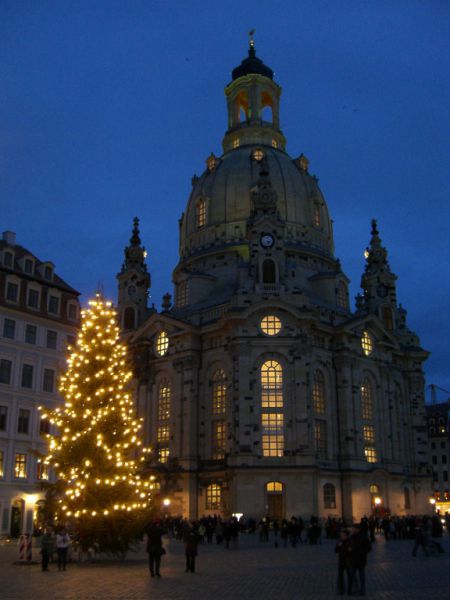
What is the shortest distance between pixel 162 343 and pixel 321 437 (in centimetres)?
2003

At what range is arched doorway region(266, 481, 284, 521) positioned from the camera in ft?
212

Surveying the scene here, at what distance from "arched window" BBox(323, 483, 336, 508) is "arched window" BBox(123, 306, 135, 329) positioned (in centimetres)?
2994

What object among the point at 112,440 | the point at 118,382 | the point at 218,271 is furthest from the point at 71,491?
the point at 218,271

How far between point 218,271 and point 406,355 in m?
25.2

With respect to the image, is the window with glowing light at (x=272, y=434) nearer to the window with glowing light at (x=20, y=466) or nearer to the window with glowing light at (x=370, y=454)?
the window with glowing light at (x=370, y=454)

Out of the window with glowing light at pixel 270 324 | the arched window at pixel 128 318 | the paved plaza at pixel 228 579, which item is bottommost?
the paved plaza at pixel 228 579

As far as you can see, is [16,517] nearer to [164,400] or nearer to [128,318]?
[164,400]

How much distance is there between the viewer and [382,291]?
90.4 meters

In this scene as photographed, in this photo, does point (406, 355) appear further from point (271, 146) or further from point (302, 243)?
point (271, 146)

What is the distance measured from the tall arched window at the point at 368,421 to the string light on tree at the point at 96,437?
4548 cm

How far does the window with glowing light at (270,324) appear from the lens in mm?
68938

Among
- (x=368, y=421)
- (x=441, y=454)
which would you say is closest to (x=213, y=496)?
(x=368, y=421)

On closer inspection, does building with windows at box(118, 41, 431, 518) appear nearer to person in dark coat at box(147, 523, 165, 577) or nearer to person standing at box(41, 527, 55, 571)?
person standing at box(41, 527, 55, 571)

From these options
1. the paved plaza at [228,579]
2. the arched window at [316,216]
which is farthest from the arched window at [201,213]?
the paved plaza at [228,579]
